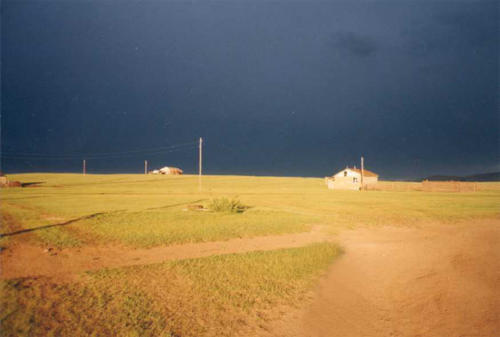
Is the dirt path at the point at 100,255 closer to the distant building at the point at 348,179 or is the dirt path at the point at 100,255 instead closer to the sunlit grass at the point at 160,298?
the sunlit grass at the point at 160,298

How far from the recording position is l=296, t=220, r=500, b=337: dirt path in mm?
5539

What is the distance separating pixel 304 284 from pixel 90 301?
16.9ft

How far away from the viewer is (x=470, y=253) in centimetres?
1029

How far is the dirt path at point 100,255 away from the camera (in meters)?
8.76

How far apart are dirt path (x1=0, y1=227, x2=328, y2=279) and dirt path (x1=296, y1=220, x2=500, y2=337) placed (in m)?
3.77

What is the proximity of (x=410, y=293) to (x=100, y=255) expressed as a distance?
32.7 feet

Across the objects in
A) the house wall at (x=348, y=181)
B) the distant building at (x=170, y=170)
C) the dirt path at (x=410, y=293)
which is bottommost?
the dirt path at (x=410, y=293)

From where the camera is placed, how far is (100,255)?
10.5 m

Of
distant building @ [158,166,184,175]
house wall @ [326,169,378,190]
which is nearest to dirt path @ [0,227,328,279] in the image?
house wall @ [326,169,378,190]

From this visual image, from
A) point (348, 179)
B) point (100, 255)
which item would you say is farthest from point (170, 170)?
point (100, 255)

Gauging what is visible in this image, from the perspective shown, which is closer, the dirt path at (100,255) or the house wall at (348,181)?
the dirt path at (100,255)

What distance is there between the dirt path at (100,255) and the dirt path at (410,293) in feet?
12.4

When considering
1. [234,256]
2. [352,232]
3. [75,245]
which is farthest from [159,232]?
[352,232]

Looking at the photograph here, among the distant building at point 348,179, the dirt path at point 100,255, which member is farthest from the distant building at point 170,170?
the dirt path at point 100,255
